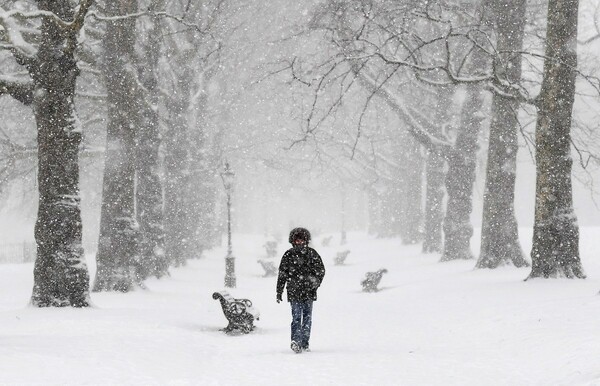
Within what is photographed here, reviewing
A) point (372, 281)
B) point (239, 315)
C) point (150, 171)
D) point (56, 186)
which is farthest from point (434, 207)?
point (56, 186)

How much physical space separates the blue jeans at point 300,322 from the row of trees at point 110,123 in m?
4.11

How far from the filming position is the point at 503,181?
16.3 m

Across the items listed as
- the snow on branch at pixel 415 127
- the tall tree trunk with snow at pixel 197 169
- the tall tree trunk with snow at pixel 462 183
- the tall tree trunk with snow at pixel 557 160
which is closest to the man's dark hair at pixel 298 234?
the tall tree trunk with snow at pixel 557 160

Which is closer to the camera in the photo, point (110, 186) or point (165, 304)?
point (165, 304)

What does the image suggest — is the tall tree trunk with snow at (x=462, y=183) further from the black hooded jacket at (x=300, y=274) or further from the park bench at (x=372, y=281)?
the black hooded jacket at (x=300, y=274)

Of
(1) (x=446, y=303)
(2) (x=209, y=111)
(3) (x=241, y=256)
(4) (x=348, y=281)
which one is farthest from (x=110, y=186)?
(3) (x=241, y=256)

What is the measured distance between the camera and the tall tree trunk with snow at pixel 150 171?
18.1m

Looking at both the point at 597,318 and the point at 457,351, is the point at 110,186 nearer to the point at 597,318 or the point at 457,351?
the point at 457,351

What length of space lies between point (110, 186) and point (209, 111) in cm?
1816

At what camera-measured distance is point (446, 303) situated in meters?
12.5

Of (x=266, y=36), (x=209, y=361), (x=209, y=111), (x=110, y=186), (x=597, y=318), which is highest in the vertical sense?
(x=266, y=36)

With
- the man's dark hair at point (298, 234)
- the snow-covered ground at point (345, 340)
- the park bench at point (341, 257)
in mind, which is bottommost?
the snow-covered ground at point (345, 340)

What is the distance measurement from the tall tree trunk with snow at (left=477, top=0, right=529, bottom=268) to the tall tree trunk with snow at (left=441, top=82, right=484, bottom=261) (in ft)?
15.5

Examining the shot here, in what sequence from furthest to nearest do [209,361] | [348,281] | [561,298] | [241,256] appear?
1. [241,256]
2. [348,281]
3. [561,298]
4. [209,361]
